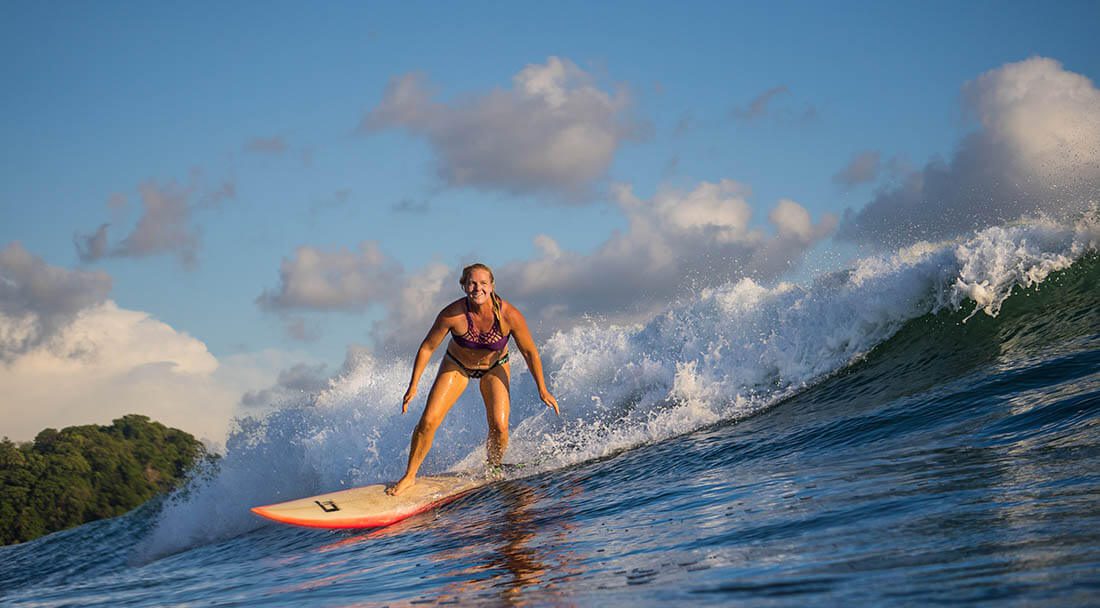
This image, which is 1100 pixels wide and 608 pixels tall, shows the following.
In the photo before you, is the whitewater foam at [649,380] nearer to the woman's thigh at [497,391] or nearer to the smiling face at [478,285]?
the woman's thigh at [497,391]

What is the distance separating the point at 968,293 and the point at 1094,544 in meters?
8.63

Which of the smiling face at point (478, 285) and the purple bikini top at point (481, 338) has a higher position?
the smiling face at point (478, 285)

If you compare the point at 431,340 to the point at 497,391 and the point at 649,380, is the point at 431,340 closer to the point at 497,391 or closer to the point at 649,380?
the point at 497,391

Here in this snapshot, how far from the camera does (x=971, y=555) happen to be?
311cm

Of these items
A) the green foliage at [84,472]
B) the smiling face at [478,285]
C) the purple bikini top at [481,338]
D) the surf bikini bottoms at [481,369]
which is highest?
the green foliage at [84,472]

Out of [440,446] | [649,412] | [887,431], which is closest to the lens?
[887,431]

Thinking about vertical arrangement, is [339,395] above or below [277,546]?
above

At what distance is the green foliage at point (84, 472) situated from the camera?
37375 millimetres

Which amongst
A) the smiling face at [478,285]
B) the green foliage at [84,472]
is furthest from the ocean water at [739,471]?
the green foliage at [84,472]

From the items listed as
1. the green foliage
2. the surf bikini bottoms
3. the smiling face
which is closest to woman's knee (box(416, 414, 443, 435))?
the surf bikini bottoms

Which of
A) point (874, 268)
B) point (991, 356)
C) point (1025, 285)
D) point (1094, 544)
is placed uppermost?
point (874, 268)

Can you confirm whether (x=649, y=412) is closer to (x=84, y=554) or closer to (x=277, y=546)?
(x=277, y=546)

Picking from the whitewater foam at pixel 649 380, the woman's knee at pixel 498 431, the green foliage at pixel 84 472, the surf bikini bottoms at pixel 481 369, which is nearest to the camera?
the surf bikini bottoms at pixel 481 369

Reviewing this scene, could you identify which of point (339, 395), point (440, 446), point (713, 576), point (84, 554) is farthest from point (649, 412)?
point (84, 554)
